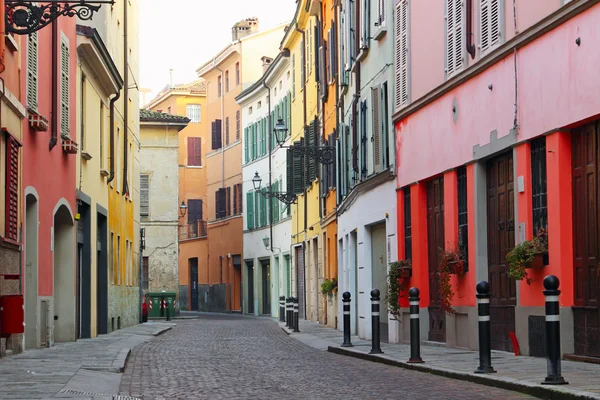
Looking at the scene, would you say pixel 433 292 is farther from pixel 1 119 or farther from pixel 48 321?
pixel 1 119

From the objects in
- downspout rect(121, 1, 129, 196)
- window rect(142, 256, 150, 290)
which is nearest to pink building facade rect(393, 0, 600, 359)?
downspout rect(121, 1, 129, 196)

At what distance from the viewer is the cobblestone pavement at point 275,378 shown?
36.1 ft

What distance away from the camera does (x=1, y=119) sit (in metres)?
15.5

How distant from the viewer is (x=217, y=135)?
65.6 m

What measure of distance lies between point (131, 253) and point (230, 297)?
2493cm

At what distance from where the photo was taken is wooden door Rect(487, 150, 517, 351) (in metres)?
15.9

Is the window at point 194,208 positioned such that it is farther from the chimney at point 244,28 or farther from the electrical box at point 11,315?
the electrical box at point 11,315

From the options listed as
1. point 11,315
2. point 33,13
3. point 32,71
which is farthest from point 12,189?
point 33,13

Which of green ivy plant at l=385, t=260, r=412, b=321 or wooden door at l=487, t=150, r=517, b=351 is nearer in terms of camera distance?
wooden door at l=487, t=150, r=517, b=351

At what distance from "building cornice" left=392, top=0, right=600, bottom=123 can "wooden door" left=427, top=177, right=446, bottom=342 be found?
4.73ft

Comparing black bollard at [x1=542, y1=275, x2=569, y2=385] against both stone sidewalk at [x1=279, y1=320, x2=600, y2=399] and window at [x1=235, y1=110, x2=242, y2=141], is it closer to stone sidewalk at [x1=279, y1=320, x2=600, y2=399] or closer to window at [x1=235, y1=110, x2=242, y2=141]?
stone sidewalk at [x1=279, y1=320, x2=600, y2=399]

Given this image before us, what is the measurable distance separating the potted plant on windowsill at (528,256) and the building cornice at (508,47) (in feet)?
8.17

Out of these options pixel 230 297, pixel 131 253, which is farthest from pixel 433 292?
pixel 230 297

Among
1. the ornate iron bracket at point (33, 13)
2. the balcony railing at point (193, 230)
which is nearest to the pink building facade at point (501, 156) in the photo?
the ornate iron bracket at point (33, 13)
